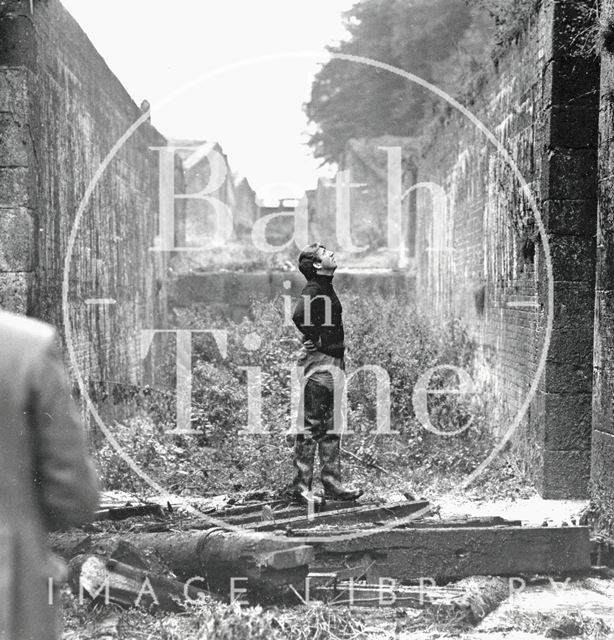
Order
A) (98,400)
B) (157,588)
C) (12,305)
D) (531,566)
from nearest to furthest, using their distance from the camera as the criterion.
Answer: (157,588) → (531,566) → (12,305) → (98,400)

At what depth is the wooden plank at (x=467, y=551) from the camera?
6062mm

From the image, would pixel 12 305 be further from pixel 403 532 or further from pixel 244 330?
pixel 244 330

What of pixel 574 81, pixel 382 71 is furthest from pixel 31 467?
pixel 382 71

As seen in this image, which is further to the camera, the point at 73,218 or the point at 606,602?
the point at 73,218

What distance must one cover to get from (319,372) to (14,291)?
253 cm

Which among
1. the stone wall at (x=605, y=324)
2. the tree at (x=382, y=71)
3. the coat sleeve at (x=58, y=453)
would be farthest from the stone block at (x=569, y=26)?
the tree at (x=382, y=71)

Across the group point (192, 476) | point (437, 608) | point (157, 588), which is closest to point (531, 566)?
point (437, 608)

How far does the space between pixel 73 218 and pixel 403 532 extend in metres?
5.34

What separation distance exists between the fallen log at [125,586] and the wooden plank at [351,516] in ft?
3.48

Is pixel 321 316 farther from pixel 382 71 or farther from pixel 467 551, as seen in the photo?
pixel 382 71

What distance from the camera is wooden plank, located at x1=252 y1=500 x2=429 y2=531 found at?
6340mm

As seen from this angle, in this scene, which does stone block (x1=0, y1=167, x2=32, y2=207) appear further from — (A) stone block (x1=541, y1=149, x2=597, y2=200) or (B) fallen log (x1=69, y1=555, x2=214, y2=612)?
(A) stone block (x1=541, y1=149, x2=597, y2=200)

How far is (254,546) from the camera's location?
5.35 meters

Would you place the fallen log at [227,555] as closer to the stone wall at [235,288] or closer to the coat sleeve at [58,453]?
the coat sleeve at [58,453]
